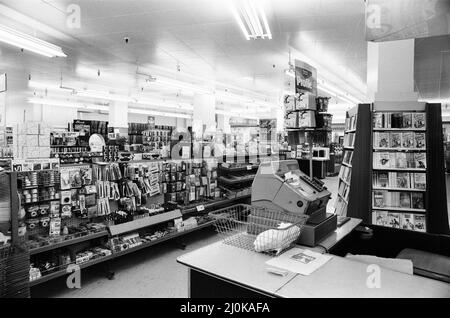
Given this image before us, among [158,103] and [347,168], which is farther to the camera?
[158,103]

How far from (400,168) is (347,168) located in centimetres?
86

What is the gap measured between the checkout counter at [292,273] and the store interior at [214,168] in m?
0.02

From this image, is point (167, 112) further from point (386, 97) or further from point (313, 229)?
point (313, 229)

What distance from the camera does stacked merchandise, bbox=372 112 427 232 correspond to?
451 centimetres

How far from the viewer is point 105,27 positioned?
6.75m

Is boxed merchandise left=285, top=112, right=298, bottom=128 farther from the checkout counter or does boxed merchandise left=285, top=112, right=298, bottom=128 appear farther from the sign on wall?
the checkout counter

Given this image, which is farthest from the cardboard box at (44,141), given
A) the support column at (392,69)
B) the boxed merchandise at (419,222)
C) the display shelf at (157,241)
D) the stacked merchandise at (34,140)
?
the boxed merchandise at (419,222)

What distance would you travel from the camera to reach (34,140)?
144 inches

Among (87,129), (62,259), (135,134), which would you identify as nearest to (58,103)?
(135,134)

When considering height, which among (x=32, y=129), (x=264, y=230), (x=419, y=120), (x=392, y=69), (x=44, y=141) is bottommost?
(x=264, y=230)

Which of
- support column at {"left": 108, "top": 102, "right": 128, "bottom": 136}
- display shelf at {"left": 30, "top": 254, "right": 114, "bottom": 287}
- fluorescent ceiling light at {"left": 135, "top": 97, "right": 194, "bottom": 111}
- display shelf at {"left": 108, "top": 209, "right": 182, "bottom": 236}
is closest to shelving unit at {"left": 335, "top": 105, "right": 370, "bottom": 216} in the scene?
display shelf at {"left": 108, "top": 209, "right": 182, "bottom": 236}

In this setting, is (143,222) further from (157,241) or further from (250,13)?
(250,13)

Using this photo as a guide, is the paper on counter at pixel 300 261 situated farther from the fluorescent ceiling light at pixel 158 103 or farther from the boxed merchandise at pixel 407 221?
the fluorescent ceiling light at pixel 158 103

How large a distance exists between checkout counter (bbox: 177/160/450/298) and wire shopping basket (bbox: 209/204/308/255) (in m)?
0.05
